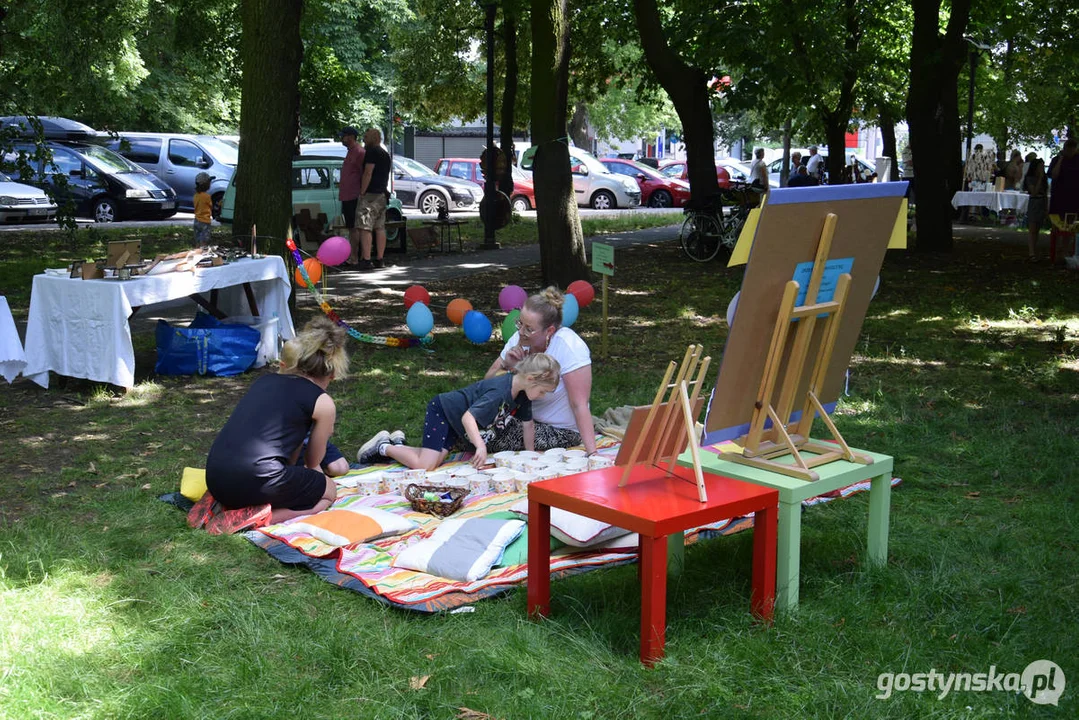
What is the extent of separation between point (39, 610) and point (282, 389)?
1561 millimetres

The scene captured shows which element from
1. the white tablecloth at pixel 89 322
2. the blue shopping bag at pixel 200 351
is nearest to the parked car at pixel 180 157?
the blue shopping bag at pixel 200 351

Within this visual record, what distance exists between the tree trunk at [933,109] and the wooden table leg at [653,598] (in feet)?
47.4

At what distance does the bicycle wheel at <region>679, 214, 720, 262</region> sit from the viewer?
16203 mm

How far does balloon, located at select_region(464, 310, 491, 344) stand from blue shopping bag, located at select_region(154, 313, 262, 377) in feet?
6.31

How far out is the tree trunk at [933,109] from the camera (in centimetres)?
1669

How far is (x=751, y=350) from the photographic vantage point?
14.1 feet

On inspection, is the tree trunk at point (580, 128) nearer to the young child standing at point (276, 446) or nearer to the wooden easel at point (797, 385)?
the young child standing at point (276, 446)

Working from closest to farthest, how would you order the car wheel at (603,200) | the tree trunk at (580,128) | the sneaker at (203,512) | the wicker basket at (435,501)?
the sneaker at (203,512), the wicker basket at (435,501), the car wheel at (603,200), the tree trunk at (580,128)

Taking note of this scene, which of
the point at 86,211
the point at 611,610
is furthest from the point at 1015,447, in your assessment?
the point at 86,211

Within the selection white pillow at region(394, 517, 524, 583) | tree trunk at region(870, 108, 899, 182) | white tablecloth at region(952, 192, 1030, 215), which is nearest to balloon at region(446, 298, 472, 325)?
white pillow at region(394, 517, 524, 583)

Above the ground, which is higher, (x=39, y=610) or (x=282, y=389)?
(x=282, y=389)

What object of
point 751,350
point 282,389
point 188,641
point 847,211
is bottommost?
point 188,641

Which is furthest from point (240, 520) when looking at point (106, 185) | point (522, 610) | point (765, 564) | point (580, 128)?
point (580, 128)

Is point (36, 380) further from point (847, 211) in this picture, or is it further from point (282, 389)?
point (847, 211)
